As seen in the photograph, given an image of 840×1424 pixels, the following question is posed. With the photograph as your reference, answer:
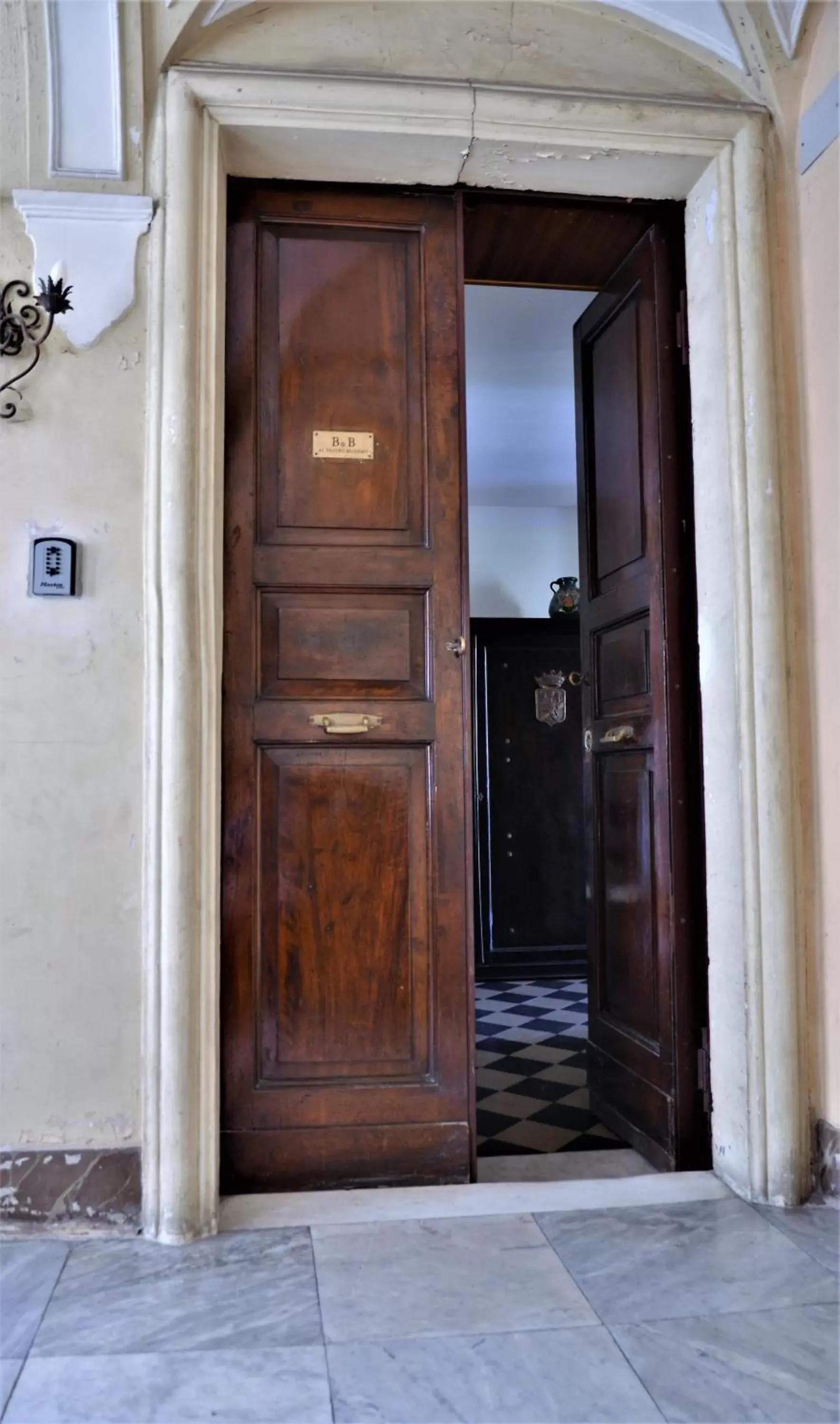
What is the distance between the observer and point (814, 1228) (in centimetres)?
195

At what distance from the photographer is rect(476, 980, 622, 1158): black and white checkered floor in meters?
2.69

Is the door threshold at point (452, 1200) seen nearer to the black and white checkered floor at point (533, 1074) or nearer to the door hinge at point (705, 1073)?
the door hinge at point (705, 1073)

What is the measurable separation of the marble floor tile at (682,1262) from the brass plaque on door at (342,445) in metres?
1.76

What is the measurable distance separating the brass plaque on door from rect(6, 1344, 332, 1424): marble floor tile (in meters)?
1.81

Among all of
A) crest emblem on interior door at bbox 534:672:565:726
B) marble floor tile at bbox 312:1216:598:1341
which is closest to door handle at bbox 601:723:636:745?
marble floor tile at bbox 312:1216:598:1341

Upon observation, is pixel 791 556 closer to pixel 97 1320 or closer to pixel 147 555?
pixel 147 555

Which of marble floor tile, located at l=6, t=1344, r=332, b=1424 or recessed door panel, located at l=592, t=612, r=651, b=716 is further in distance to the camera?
recessed door panel, located at l=592, t=612, r=651, b=716

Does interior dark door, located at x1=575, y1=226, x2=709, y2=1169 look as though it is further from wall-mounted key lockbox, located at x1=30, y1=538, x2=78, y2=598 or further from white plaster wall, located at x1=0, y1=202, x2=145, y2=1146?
wall-mounted key lockbox, located at x1=30, y1=538, x2=78, y2=598

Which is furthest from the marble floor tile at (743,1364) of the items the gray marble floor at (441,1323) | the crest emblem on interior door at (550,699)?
the crest emblem on interior door at (550,699)

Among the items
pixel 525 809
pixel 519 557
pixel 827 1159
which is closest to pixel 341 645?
pixel 827 1159

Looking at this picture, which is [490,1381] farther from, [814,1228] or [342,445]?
[342,445]

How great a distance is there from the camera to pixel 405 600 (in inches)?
90.4

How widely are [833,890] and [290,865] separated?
1225 millimetres

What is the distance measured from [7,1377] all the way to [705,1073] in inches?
61.8
